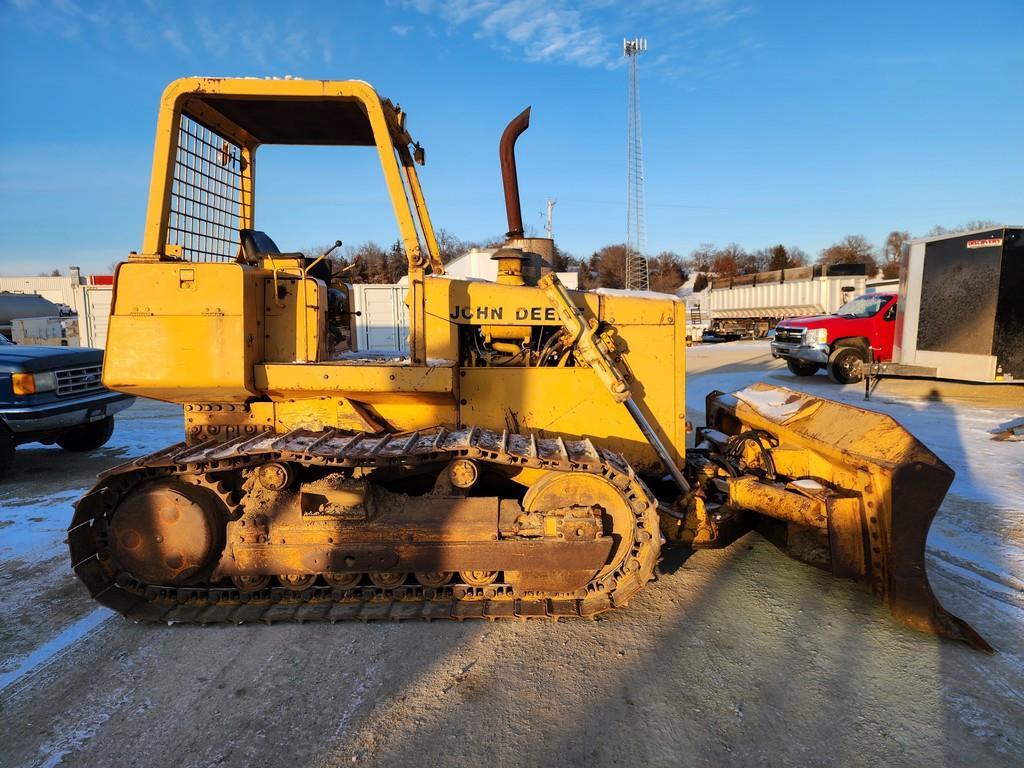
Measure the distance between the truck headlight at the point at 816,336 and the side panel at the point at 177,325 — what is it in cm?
1464

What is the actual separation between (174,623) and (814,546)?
396cm

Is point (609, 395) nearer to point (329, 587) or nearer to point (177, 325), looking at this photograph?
point (329, 587)

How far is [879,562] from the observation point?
3332 millimetres

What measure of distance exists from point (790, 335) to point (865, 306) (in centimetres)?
193

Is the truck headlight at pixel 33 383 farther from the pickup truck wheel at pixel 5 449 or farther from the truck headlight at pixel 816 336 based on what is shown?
the truck headlight at pixel 816 336

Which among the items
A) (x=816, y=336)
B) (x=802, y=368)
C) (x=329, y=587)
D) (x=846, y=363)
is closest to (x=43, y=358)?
(x=329, y=587)

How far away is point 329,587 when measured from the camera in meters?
3.50

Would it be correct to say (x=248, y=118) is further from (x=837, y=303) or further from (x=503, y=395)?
(x=837, y=303)

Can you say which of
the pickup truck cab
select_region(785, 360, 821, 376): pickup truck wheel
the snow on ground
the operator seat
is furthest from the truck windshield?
the operator seat

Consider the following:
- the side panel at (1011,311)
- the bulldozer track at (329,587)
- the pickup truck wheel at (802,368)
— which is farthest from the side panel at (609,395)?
the pickup truck wheel at (802,368)

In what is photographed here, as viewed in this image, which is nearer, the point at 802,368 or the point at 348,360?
the point at 348,360

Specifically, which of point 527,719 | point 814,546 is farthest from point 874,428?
point 527,719

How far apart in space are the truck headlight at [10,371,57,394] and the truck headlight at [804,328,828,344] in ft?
50.5

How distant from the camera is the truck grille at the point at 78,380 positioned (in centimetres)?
705
